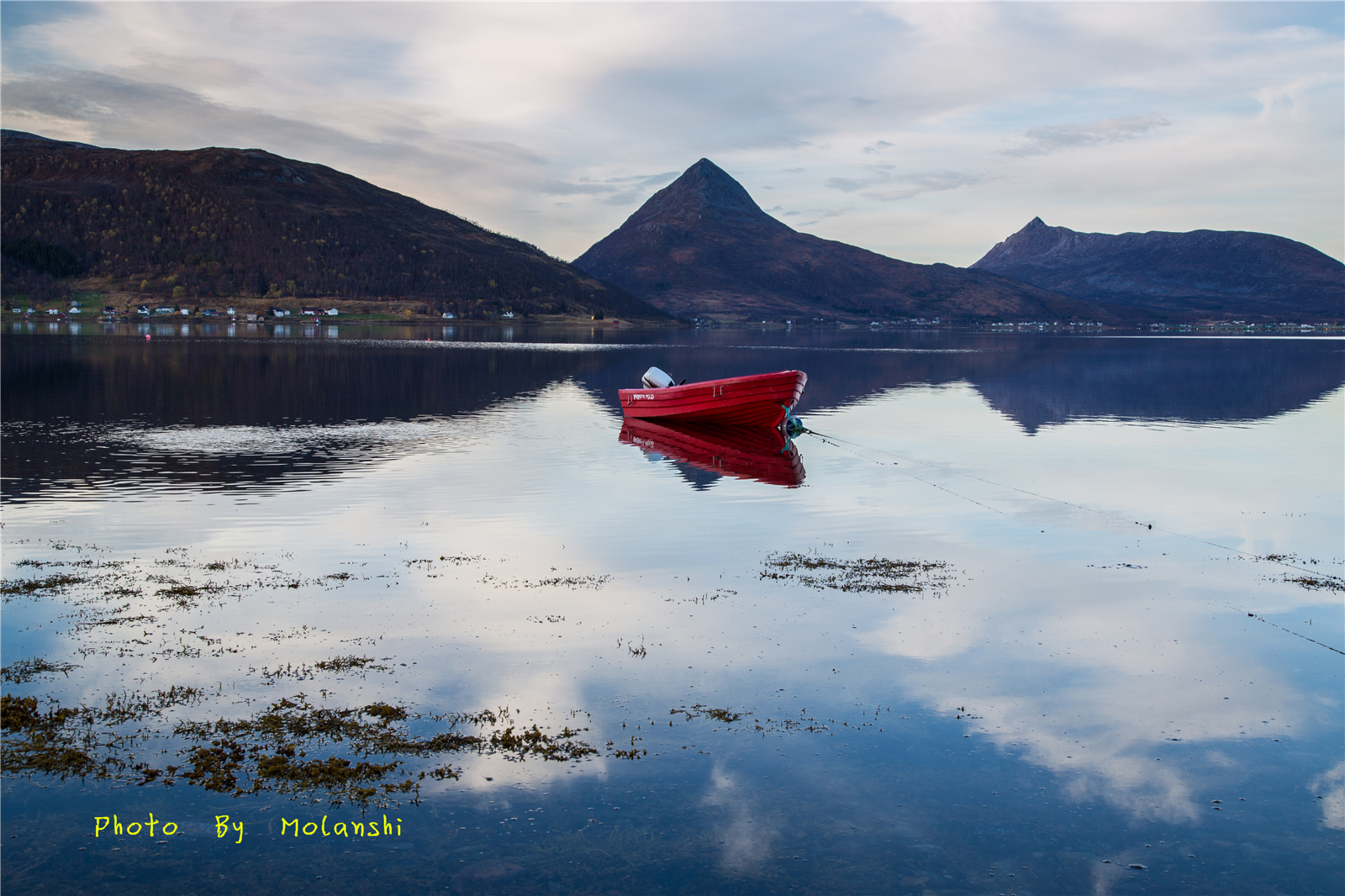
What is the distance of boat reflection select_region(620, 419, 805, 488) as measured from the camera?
115 ft

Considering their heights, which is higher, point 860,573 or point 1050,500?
point 1050,500

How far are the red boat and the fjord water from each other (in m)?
8.47

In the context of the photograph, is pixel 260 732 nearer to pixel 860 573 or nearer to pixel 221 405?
pixel 860 573

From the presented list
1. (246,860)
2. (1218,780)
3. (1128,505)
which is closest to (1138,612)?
(1218,780)

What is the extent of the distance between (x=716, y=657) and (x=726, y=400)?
3171 cm

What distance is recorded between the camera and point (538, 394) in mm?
67188

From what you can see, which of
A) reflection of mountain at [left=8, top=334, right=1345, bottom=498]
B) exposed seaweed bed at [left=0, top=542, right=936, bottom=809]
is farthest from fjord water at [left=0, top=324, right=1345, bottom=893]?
reflection of mountain at [left=8, top=334, right=1345, bottom=498]

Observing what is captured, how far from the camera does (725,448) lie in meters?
41.4

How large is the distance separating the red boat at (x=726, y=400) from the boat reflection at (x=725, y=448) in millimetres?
527

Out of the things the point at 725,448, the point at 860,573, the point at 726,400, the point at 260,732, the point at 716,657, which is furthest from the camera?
the point at 726,400

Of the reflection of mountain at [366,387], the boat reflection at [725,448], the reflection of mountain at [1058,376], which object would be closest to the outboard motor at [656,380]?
the boat reflection at [725,448]

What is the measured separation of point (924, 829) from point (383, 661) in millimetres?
7809

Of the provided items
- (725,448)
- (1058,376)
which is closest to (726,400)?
(725,448)

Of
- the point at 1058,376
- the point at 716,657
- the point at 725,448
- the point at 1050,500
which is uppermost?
the point at 1058,376
